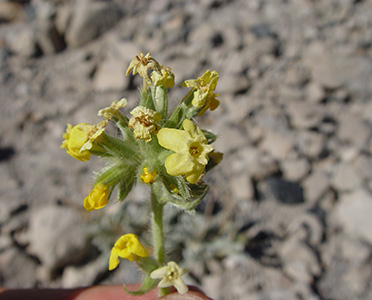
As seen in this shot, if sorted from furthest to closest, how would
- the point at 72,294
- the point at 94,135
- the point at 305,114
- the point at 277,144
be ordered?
the point at 305,114 → the point at 277,144 → the point at 72,294 → the point at 94,135

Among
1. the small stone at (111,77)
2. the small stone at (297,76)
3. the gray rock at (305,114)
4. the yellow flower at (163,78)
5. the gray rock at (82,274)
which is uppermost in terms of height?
the small stone at (111,77)

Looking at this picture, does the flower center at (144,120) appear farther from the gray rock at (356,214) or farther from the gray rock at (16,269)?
the gray rock at (356,214)

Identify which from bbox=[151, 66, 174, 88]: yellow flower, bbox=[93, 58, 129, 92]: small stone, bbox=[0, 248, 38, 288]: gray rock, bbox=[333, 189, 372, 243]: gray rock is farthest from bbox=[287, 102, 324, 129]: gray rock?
bbox=[0, 248, 38, 288]: gray rock

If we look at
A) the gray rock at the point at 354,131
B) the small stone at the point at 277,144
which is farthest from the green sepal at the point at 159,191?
the gray rock at the point at 354,131

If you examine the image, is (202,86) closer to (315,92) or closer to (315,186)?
(315,186)

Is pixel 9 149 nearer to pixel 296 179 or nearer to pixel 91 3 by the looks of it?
pixel 91 3

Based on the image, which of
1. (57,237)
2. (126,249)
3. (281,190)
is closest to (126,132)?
(126,249)

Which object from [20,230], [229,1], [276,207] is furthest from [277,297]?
[229,1]
